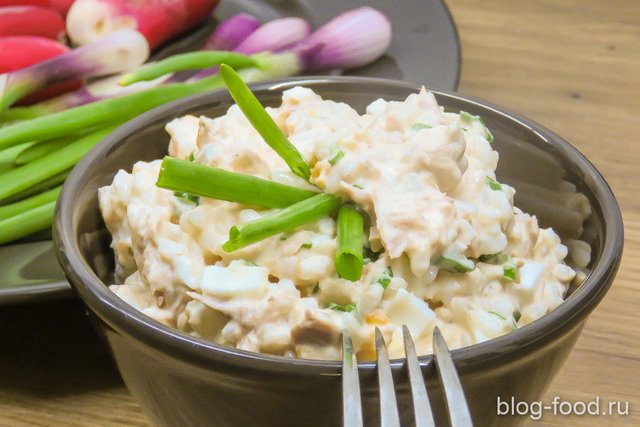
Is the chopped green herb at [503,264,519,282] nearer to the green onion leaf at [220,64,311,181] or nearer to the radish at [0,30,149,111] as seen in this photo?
the green onion leaf at [220,64,311,181]

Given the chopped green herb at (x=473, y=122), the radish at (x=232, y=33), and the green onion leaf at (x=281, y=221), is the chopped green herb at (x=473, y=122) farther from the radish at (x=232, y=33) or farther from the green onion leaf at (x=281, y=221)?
the radish at (x=232, y=33)

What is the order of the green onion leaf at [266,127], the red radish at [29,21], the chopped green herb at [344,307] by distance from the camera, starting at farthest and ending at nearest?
the red radish at [29,21] < the green onion leaf at [266,127] < the chopped green herb at [344,307]

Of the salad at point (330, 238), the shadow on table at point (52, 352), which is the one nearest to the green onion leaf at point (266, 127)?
the salad at point (330, 238)

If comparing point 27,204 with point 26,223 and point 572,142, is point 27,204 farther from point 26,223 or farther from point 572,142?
point 572,142

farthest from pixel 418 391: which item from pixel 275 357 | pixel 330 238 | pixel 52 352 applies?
pixel 52 352

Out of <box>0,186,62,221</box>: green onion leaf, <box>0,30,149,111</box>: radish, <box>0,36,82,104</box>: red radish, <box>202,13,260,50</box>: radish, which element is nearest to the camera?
<box>0,186,62,221</box>: green onion leaf

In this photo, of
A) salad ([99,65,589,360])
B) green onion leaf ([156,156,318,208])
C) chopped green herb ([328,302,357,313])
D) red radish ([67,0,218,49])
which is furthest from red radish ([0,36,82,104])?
chopped green herb ([328,302,357,313])
